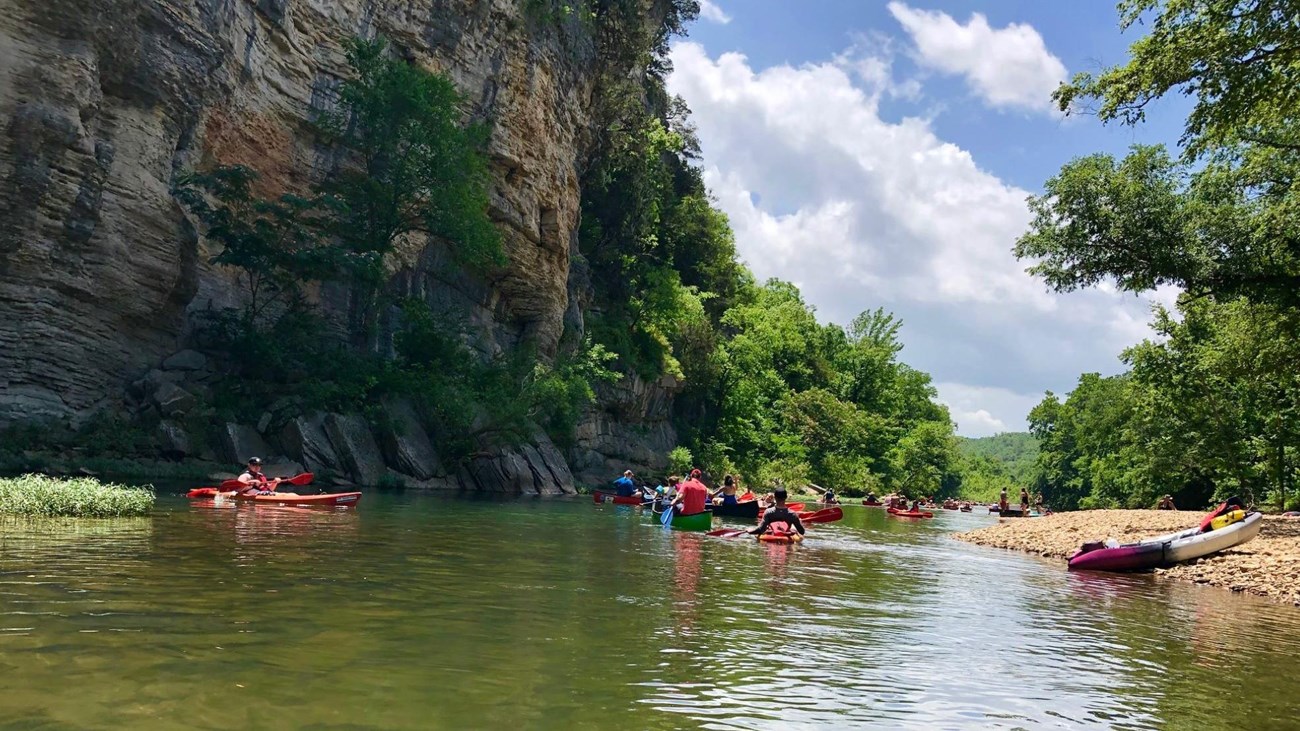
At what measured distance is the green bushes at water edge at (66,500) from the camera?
1317cm

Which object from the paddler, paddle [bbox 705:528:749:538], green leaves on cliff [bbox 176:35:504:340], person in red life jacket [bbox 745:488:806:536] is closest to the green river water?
person in red life jacket [bbox 745:488:806:536]

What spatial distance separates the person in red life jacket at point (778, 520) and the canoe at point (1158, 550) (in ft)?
17.0

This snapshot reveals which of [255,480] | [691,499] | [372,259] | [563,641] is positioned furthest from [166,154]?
[563,641]

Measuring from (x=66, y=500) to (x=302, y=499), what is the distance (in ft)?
17.3

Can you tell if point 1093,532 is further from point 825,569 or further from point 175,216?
point 175,216

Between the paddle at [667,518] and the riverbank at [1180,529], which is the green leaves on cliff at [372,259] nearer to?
the paddle at [667,518]

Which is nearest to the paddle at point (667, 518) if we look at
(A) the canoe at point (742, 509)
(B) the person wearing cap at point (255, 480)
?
(A) the canoe at point (742, 509)

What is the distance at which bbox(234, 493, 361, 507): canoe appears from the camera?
18297mm

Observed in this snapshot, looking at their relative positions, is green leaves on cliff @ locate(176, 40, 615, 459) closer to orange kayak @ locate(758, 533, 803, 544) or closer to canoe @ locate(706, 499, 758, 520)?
A: canoe @ locate(706, 499, 758, 520)

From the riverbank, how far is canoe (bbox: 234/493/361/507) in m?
15.2

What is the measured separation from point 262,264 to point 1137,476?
39200 millimetres

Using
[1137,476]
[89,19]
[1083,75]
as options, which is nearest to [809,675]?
[1083,75]

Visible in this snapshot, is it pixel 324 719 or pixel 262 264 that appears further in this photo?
pixel 262 264

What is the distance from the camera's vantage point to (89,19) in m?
22.6
